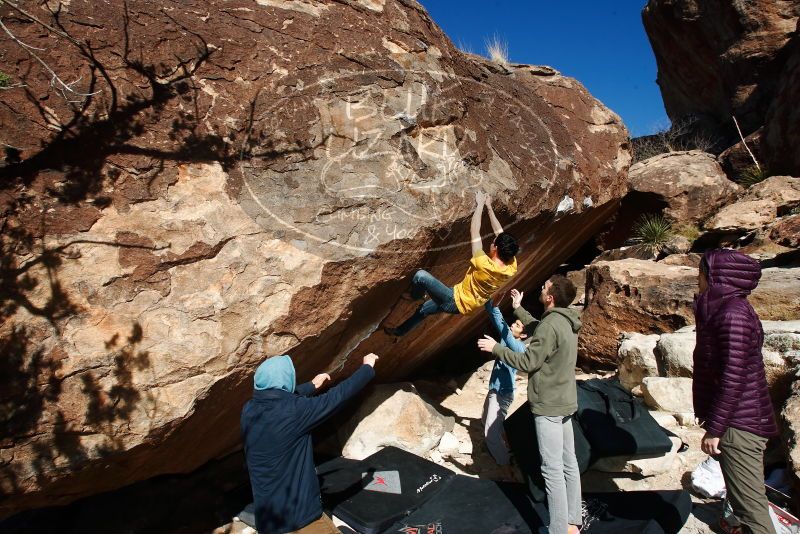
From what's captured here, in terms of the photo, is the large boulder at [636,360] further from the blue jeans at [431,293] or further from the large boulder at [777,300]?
the blue jeans at [431,293]

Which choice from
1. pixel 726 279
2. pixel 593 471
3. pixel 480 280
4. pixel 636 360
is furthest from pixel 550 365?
pixel 636 360

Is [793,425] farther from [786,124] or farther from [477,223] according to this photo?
[786,124]

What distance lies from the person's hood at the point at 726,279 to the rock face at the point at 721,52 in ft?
37.5

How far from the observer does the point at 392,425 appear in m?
4.19

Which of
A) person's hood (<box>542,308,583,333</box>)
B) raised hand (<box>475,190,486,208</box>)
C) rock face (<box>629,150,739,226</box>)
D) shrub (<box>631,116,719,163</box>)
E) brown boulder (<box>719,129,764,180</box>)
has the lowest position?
person's hood (<box>542,308,583,333</box>)

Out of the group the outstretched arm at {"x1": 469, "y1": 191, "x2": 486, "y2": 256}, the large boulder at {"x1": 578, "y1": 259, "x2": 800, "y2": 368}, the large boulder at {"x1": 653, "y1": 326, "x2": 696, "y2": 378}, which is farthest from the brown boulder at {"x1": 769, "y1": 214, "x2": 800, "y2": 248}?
the outstretched arm at {"x1": 469, "y1": 191, "x2": 486, "y2": 256}

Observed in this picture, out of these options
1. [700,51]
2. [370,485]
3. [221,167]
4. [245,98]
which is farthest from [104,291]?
[700,51]

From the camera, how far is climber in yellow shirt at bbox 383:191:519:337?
10.3 ft

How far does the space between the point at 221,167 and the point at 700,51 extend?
624 inches

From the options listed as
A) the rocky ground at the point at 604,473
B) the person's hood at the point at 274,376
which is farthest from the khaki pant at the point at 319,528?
the rocky ground at the point at 604,473

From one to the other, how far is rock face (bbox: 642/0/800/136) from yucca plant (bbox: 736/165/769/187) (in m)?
1.78

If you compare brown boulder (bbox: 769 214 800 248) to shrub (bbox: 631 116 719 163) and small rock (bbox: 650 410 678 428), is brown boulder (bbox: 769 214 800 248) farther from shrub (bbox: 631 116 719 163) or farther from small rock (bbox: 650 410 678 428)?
shrub (bbox: 631 116 719 163)

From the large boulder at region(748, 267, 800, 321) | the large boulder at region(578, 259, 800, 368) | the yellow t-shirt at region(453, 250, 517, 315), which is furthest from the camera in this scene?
the large boulder at region(578, 259, 800, 368)

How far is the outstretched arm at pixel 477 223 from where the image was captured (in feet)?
10.8
